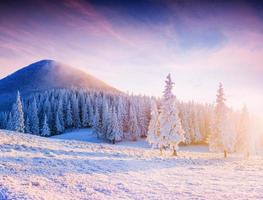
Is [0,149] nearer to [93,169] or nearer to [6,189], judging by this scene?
[93,169]

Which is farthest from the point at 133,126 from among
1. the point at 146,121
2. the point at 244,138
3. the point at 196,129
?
the point at 244,138

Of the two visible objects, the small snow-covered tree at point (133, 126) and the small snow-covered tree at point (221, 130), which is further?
the small snow-covered tree at point (133, 126)

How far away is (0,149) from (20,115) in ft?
165

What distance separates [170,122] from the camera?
4112 centimetres

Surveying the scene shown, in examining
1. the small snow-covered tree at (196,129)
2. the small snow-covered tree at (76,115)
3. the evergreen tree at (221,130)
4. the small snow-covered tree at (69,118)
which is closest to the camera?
the evergreen tree at (221,130)

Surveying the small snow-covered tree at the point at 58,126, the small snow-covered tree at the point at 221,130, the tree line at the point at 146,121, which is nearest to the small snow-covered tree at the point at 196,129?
the tree line at the point at 146,121

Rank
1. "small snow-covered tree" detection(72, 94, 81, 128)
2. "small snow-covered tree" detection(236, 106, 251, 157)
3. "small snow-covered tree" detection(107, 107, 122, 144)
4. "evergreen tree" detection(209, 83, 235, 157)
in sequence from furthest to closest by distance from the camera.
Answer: "small snow-covered tree" detection(72, 94, 81, 128) → "small snow-covered tree" detection(107, 107, 122, 144) → "small snow-covered tree" detection(236, 106, 251, 157) → "evergreen tree" detection(209, 83, 235, 157)

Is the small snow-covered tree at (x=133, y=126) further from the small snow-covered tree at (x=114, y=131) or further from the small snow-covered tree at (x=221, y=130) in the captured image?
the small snow-covered tree at (x=221, y=130)

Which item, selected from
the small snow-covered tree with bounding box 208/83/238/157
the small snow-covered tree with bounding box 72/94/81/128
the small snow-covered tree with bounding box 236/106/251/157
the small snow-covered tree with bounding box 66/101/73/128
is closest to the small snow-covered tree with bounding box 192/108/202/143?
the small snow-covered tree with bounding box 236/106/251/157

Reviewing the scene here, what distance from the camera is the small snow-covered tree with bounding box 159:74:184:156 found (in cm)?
4059

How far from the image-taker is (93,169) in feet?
66.3

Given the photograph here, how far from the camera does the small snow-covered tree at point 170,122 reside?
40.6 m

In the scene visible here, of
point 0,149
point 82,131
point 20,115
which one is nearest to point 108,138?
point 82,131

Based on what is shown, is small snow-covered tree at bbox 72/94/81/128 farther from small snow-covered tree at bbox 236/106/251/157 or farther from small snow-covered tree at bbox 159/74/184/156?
small snow-covered tree at bbox 159/74/184/156
